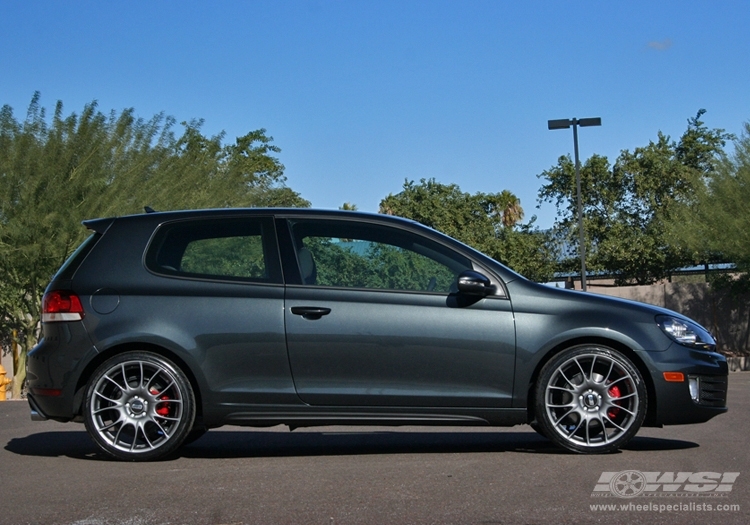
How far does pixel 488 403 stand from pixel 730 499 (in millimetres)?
1822

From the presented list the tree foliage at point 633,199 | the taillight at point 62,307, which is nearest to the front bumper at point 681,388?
the taillight at point 62,307

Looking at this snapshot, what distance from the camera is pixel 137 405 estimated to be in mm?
6328

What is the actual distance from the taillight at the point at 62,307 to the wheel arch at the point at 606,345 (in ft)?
9.46

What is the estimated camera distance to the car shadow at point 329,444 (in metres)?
6.64

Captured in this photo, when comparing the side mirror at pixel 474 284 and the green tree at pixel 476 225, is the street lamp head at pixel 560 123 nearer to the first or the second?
the green tree at pixel 476 225

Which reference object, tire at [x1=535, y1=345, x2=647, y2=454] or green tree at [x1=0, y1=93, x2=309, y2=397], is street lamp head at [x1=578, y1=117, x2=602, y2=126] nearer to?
green tree at [x1=0, y1=93, x2=309, y2=397]

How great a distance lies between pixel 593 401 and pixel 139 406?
2.81 metres

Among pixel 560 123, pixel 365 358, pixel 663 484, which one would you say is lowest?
pixel 663 484

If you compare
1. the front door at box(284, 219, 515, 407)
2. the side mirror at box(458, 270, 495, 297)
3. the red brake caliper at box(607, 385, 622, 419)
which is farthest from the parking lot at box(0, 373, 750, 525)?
the side mirror at box(458, 270, 495, 297)

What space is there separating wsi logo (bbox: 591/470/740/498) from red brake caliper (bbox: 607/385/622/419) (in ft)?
2.64

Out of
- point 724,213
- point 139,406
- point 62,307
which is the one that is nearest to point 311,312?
point 139,406

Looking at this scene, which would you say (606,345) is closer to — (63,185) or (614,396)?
(614,396)

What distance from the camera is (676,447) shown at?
665cm

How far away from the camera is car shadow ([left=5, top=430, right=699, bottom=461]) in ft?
21.8
